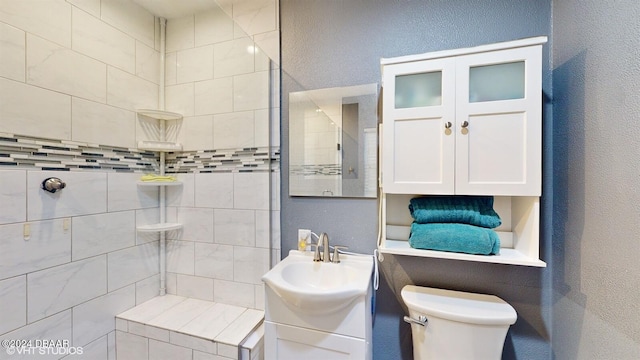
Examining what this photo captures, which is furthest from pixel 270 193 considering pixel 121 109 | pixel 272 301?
pixel 121 109

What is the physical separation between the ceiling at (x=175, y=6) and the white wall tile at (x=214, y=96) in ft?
1.55

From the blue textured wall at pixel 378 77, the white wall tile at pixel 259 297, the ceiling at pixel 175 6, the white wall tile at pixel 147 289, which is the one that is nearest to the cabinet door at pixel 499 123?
the blue textured wall at pixel 378 77

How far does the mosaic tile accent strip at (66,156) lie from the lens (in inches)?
41.7

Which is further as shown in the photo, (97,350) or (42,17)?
(97,350)

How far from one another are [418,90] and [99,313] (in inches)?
79.6

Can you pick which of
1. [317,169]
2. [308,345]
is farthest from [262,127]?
[308,345]

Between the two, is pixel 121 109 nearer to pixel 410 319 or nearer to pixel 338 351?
pixel 338 351

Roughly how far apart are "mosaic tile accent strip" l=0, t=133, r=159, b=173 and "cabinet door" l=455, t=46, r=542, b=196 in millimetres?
1821

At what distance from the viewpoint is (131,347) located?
142 centimetres

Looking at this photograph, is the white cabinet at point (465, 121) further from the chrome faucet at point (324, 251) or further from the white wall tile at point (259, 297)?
the white wall tile at point (259, 297)

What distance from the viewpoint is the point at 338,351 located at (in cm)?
106

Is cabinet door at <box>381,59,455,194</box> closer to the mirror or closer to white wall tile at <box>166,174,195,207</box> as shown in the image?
the mirror

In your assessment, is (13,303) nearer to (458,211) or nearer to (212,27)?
(212,27)

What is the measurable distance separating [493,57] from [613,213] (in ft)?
2.28
